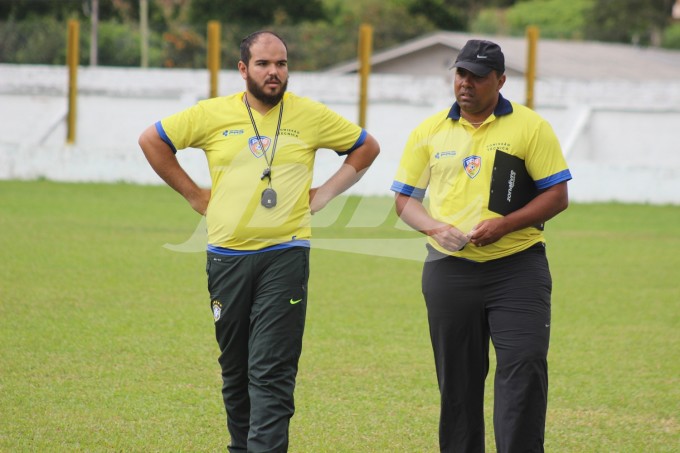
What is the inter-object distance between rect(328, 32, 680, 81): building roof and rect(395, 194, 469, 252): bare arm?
3070 centimetres

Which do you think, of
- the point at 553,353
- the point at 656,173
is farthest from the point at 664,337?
the point at 656,173

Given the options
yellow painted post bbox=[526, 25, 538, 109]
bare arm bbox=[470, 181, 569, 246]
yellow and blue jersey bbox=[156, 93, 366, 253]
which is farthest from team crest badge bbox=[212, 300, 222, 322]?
yellow painted post bbox=[526, 25, 538, 109]

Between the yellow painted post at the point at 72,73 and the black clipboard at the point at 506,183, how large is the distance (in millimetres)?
18852

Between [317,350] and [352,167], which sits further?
[317,350]

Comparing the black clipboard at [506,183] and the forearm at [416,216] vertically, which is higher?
the black clipboard at [506,183]

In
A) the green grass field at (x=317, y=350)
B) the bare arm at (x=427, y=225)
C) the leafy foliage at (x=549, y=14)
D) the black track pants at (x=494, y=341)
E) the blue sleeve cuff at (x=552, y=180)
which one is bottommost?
the green grass field at (x=317, y=350)

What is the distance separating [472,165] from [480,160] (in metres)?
0.04

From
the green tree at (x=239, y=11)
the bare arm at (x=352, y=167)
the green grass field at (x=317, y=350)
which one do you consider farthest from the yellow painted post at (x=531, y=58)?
the green tree at (x=239, y=11)

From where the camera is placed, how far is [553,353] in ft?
28.9

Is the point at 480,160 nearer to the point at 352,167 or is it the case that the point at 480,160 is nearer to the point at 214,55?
the point at 352,167

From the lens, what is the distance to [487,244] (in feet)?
17.2

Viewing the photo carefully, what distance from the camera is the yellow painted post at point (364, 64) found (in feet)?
70.7

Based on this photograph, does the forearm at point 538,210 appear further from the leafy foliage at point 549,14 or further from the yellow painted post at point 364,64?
the leafy foliage at point 549,14

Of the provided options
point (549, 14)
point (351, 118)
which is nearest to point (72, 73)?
point (351, 118)
